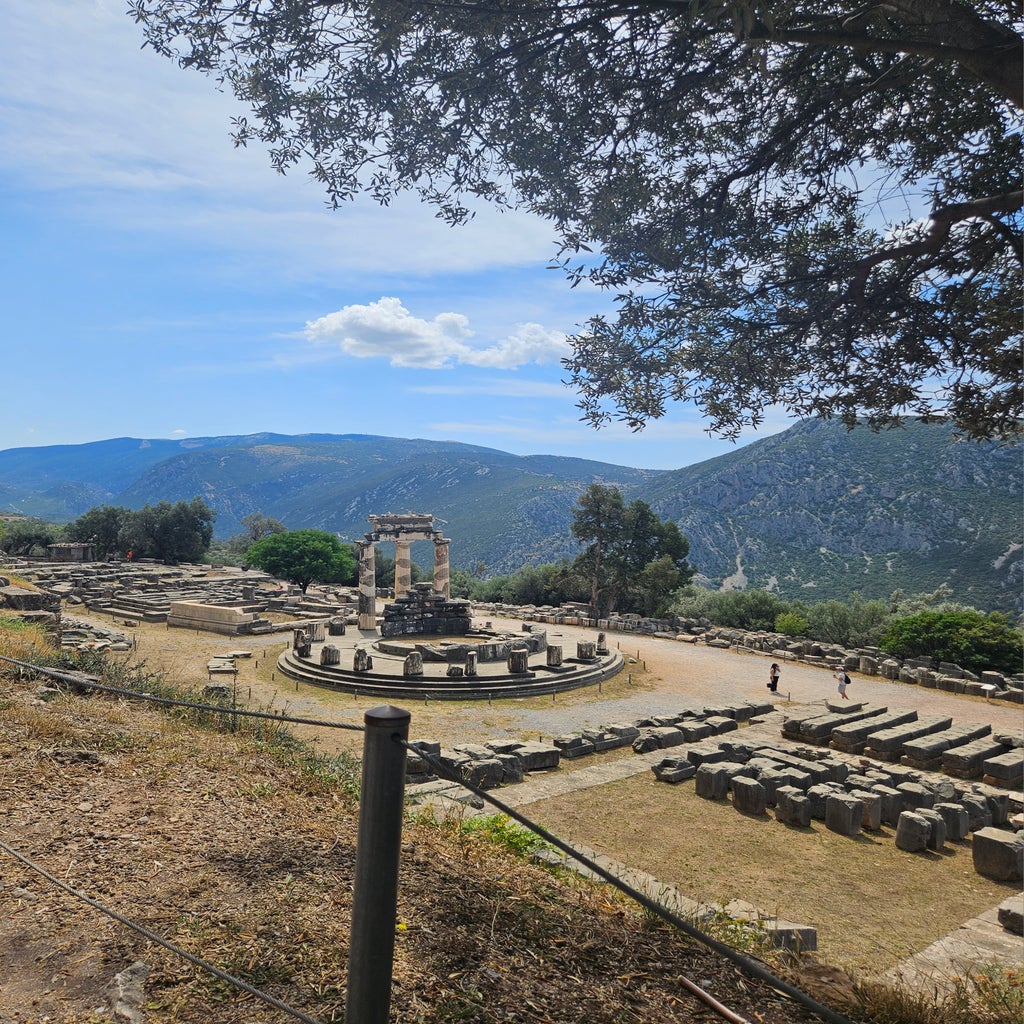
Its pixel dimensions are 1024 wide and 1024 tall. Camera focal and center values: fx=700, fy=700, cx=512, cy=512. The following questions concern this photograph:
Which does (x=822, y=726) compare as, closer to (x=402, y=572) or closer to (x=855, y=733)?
(x=855, y=733)

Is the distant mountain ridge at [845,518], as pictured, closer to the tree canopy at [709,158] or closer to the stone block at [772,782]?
the stone block at [772,782]

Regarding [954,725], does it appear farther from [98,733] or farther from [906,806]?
[98,733]

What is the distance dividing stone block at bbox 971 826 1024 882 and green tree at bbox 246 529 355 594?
1739 inches

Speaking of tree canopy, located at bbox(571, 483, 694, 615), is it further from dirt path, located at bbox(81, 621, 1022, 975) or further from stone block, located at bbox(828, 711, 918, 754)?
stone block, located at bbox(828, 711, 918, 754)

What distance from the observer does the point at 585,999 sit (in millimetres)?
3637

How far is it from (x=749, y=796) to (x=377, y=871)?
11.6m

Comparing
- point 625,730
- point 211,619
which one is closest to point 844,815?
point 625,730

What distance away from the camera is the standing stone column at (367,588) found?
33.0 meters

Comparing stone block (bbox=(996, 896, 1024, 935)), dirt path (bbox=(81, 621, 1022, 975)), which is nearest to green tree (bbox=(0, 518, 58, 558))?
dirt path (bbox=(81, 621, 1022, 975))

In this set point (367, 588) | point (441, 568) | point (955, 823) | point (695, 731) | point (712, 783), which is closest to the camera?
point (955, 823)

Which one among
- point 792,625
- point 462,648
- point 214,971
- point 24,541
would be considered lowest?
point 462,648

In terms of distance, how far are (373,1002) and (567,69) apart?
7.08 m

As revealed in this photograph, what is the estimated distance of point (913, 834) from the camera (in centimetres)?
1104

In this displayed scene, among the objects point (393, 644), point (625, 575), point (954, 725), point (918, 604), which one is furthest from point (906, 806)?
point (625, 575)
